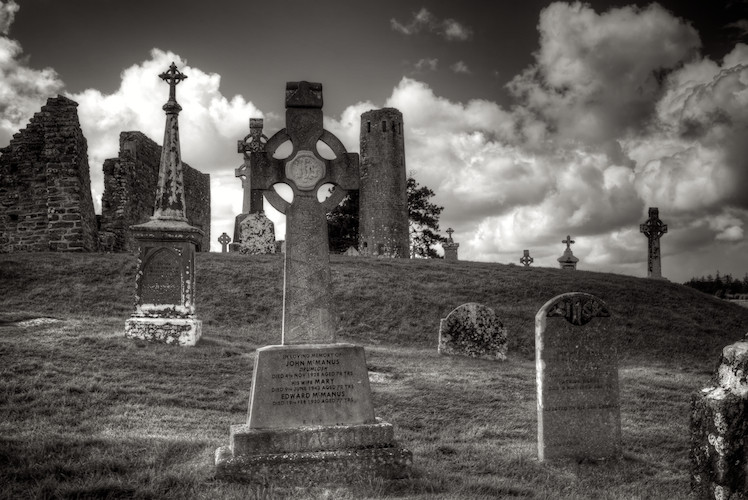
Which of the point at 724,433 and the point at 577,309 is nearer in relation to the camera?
the point at 724,433

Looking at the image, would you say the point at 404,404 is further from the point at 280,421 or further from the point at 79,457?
the point at 79,457

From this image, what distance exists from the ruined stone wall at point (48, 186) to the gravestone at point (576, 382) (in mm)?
17544

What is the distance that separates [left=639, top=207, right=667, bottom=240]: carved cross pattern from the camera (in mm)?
27844

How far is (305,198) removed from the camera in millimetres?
5324

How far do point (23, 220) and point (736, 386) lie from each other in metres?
22.1

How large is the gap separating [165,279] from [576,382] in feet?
24.9

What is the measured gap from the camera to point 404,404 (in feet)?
25.4

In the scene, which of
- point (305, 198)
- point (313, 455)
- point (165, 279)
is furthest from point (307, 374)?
point (165, 279)

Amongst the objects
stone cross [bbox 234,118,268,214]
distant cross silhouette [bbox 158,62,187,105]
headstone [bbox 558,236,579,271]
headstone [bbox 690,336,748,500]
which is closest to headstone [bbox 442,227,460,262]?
headstone [bbox 558,236,579,271]

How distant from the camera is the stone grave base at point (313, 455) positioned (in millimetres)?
4457

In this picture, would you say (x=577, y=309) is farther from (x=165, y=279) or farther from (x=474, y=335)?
(x=165, y=279)

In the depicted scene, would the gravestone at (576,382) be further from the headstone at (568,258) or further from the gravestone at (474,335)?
the headstone at (568,258)

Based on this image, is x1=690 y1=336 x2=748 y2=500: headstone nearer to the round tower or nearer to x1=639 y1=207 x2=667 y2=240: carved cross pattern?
x1=639 y1=207 x2=667 y2=240: carved cross pattern

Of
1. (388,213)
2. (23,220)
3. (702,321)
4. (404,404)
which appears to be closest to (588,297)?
(404,404)
